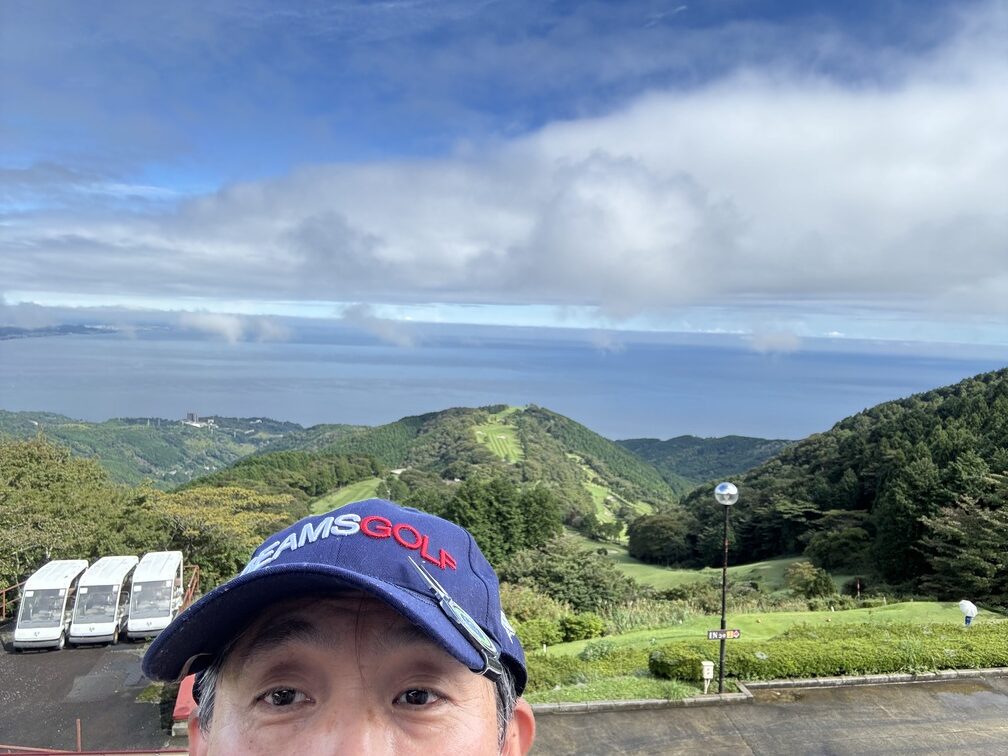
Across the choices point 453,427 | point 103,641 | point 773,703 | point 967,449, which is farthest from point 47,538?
point 453,427

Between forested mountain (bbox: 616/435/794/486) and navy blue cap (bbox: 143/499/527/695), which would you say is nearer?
navy blue cap (bbox: 143/499/527/695)

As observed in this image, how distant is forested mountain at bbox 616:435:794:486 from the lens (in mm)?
102812

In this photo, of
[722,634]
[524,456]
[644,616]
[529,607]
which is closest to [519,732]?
[722,634]

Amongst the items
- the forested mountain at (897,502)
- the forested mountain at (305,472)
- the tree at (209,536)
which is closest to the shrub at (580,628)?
the forested mountain at (897,502)

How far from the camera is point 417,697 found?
1.37 metres

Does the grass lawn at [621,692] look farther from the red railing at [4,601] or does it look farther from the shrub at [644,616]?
the red railing at [4,601]

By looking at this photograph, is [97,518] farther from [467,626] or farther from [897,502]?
[897,502]

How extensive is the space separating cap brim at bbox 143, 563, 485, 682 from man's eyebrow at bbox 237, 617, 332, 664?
0.05 metres

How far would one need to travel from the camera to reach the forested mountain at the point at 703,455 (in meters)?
103

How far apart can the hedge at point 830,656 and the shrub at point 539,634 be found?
434cm

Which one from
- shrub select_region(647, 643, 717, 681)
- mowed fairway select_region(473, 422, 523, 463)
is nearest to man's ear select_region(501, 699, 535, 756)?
shrub select_region(647, 643, 717, 681)

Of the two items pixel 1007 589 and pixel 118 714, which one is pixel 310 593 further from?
pixel 1007 589

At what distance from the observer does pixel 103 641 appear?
1271 cm

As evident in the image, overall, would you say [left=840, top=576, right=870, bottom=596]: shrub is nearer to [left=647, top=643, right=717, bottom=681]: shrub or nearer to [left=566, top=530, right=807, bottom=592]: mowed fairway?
[left=566, top=530, right=807, bottom=592]: mowed fairway
